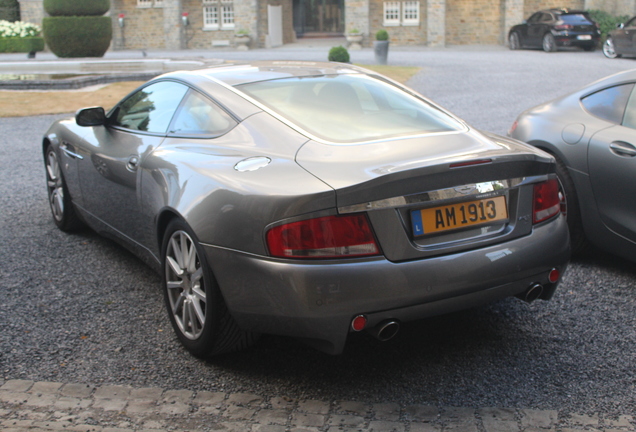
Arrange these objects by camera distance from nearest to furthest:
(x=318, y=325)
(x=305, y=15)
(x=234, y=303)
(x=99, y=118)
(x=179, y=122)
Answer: (x=318, y=325)
(x=234, y=303)
(x=179, y=122)
(x=99, y=118)
(x=305, y=15)

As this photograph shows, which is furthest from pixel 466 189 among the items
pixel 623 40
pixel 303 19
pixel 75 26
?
pixel 303 19

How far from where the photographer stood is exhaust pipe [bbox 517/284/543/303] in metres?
3.38

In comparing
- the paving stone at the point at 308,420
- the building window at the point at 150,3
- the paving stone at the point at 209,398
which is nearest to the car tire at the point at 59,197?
the paving stone at the point at 209,398

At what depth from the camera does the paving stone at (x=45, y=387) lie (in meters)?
3.25

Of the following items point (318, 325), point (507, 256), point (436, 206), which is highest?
point (436, 206)

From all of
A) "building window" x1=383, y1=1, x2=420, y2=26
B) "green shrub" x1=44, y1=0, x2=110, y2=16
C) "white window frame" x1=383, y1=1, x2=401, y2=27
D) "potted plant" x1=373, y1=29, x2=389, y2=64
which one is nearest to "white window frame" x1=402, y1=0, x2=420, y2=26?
"building window" x1=383, y1=1, x2=420, y2=26

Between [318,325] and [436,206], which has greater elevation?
[436,206]

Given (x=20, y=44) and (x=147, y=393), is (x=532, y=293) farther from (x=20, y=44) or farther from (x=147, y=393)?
(x=20, y=44)

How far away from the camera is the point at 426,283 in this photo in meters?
3.01

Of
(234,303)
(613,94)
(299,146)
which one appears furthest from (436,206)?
(613,94)

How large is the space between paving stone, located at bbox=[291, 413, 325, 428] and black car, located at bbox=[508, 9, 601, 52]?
1131 inches

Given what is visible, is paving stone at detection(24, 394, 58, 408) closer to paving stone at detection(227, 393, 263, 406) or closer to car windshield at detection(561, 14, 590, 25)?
paving stone at detection(227, 393, 263, 406)

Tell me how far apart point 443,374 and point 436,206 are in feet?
2.76

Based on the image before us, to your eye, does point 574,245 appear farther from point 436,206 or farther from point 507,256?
point 436,206
